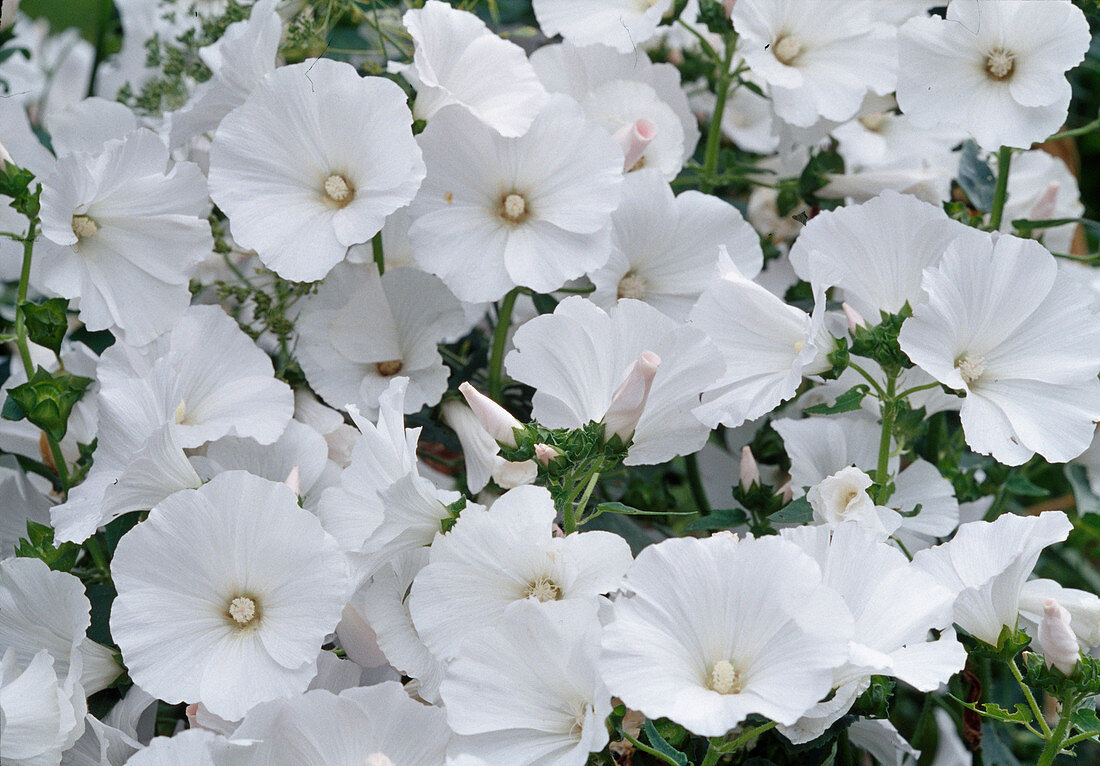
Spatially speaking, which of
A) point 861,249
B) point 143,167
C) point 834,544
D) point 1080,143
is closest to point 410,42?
point 143,167

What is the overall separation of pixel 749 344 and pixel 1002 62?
0.23 meters

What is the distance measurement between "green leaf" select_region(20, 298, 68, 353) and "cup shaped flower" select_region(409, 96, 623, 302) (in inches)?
7.7

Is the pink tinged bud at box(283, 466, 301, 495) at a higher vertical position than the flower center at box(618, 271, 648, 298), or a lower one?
lower

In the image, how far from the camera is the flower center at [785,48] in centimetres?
67

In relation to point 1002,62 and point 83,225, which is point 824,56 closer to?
point 1002,62

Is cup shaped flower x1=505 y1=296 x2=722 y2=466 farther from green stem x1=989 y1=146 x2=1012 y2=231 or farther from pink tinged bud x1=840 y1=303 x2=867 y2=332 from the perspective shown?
green stem x1=989 y1=146 x2=1012 y2=231

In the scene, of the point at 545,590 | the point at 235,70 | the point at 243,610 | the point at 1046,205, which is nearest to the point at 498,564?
the point at 545,590

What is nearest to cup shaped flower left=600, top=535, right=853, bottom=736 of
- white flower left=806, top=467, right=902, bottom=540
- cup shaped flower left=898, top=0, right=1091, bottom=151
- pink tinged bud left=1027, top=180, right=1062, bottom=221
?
white flower left=806, top=467, right=902, bottom=540

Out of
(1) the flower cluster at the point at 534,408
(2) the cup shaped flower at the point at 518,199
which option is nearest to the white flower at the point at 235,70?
(1) the flower cluster at the point at 534,408

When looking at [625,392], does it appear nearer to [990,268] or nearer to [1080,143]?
[990,268]

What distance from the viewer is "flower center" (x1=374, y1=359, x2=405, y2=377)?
0.65 metres

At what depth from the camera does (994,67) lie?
0.62 m

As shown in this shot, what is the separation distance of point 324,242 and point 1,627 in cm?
25

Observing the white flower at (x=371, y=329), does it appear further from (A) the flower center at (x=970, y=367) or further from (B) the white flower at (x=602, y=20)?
(A) the flower center at (x=970, y=367)
